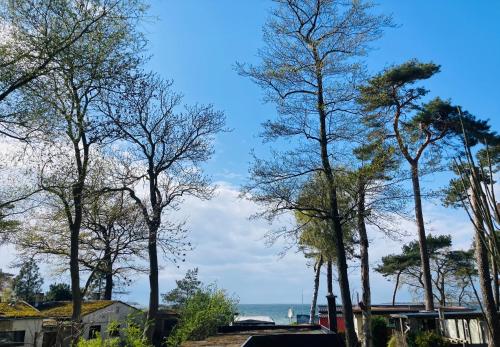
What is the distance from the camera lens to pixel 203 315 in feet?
43.4

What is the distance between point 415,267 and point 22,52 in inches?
1416

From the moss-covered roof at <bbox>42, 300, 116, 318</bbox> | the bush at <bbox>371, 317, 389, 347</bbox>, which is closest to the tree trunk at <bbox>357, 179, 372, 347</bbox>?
the bush at <bbox>371, 317, 389, 347</bbox>


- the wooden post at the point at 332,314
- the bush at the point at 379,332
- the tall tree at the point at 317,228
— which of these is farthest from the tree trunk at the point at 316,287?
the wooden post at the point at 332,314

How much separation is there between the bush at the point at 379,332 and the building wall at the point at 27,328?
55.0 ft

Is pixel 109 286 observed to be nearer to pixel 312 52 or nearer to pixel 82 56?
pixel 312 52

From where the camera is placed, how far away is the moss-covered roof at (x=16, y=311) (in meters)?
21.3

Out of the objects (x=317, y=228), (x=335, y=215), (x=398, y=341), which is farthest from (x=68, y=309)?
(x=335, y=215)

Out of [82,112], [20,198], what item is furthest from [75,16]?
[20,198]

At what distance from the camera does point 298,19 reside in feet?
50.2

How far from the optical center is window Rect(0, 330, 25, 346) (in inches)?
804

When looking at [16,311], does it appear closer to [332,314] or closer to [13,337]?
[13,337]

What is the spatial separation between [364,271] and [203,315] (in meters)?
7.93

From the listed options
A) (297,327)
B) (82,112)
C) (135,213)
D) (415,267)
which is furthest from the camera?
(415,267)

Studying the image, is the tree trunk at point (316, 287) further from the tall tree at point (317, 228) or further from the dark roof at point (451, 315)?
the dark roof at point (451, 315)
